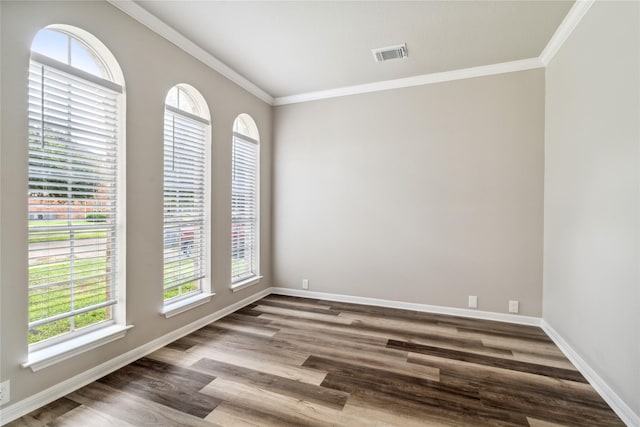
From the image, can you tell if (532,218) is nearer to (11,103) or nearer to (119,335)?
(119,335)

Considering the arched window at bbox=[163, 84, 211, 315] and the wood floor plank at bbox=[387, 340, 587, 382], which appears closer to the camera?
the wood floor plank at bbox=[387, 340, 587, 382]

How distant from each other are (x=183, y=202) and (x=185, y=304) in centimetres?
103

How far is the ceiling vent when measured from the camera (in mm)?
3006

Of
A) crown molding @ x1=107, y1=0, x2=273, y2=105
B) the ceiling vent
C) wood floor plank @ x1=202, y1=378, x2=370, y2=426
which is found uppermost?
the ceiling vent

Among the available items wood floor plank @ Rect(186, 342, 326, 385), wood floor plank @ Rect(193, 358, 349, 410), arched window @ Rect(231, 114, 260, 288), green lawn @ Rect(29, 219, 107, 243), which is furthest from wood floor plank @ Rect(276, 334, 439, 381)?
green lawn @ Rect(29, 219, 107, 243)

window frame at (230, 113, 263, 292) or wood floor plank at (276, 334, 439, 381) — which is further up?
window frame at (230, 113, 263, 292)

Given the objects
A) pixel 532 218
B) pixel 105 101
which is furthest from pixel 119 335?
pixel 532 218

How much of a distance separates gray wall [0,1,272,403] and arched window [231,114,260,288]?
16cm

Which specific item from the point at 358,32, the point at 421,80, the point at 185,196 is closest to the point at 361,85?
the point at 421,80

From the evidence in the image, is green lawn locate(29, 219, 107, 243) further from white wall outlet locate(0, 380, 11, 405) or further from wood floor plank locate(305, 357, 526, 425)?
wood floor plank locate(305, 357, 526, 425)

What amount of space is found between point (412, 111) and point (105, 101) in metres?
3.24

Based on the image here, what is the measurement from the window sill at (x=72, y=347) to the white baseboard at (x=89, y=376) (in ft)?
0.57

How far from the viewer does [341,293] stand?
4.12 m

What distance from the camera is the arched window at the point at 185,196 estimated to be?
9.23 ft
